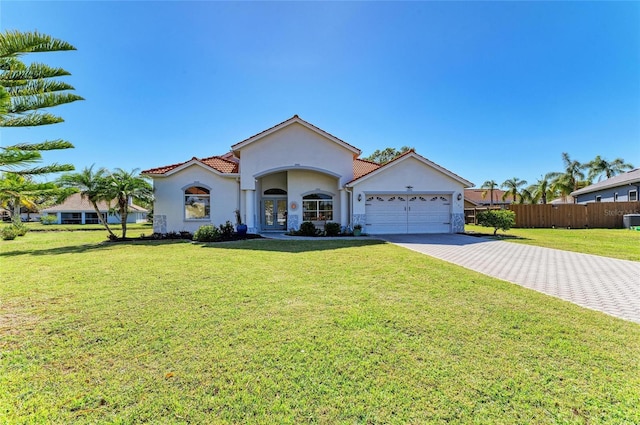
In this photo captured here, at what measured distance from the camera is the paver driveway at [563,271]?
19.0 ft

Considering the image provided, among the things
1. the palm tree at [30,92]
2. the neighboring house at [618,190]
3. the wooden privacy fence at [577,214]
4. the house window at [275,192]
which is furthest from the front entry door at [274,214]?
the neighboring house at [618,190]

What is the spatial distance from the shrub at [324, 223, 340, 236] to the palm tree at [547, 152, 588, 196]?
129 ft

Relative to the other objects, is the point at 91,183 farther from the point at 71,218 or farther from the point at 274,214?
the point at 71,218

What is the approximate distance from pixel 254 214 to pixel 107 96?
33.2 feet

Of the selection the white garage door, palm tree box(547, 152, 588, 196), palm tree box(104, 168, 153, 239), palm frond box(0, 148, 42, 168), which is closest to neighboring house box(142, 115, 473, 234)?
the white garage door

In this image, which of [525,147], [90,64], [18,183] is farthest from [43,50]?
[525,147]

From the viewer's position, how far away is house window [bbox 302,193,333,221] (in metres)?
20.2

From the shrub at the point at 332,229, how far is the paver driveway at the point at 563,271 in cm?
608

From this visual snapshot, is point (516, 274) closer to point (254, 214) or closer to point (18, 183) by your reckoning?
point (18, 183)

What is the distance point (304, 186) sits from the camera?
19969 mm

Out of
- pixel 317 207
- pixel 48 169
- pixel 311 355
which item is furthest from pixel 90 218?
pixel 311 355

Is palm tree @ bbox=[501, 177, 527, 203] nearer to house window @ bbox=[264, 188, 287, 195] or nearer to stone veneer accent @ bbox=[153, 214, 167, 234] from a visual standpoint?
house window @ bbox=[264, 188, 287, 195]

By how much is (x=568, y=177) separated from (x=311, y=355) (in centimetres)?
5137

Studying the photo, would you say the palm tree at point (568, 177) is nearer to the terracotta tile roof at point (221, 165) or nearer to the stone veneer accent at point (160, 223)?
the terracotta tile roof at point (221, 165)
